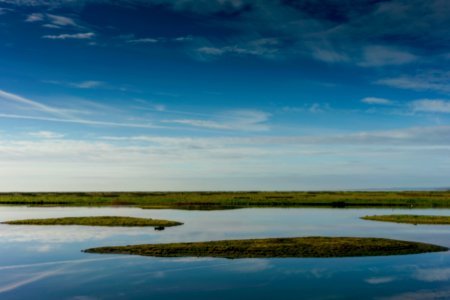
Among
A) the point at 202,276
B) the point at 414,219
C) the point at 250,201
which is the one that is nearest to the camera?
the point at 202,276

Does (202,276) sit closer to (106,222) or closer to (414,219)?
(106,222)

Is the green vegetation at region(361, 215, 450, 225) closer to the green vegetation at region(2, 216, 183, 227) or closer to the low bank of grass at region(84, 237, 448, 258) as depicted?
the low bank of grass at region(84, 237, 448, 258)

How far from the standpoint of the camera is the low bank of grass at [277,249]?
34.4 metres

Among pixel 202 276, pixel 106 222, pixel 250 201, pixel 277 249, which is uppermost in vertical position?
pixel 250 201

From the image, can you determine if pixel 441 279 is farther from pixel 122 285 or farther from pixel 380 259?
pixel 122 285

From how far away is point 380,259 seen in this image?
33.1m

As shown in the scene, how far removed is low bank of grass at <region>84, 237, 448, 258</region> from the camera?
34375 mm

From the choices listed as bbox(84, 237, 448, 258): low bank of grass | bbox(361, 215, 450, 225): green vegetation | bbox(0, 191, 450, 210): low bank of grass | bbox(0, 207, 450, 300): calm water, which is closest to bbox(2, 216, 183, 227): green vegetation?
bbox(0, 207, 450, 300): calm water

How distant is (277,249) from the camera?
117 feet

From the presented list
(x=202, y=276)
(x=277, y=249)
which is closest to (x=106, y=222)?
(x=277, y=249)

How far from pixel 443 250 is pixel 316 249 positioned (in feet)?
33.7

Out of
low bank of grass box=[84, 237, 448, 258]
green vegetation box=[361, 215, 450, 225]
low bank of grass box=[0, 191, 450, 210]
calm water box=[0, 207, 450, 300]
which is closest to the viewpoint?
calm water box=[0, 207, 450, 300]

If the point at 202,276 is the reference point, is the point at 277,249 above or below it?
above

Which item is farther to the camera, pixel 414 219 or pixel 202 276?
pixel 414 219
